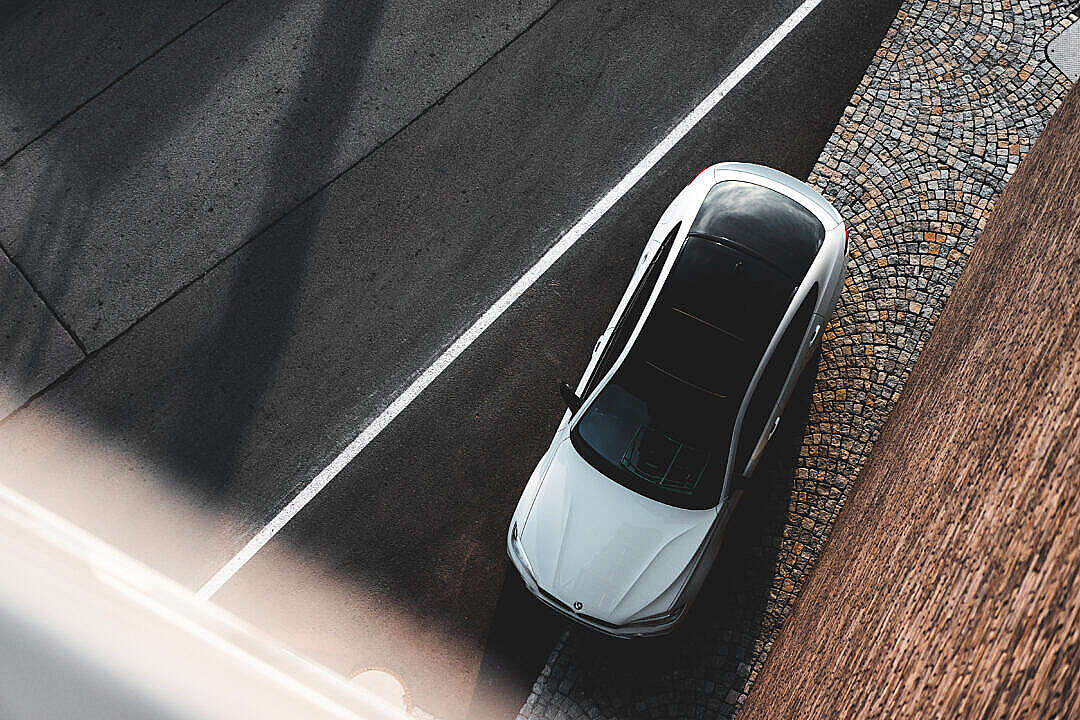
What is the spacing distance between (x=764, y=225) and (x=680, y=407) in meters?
1.48

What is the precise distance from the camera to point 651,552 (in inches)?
214

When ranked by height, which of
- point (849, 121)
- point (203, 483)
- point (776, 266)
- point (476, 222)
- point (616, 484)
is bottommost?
point (203, 483)

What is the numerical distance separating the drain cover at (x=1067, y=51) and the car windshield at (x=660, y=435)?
175 inches

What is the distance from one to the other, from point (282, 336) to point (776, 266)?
415 centimetres

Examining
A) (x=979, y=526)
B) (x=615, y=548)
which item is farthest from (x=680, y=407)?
(x=979, y=526)

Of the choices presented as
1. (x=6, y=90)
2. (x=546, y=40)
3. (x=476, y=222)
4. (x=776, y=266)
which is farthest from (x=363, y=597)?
(x=6, y=90)

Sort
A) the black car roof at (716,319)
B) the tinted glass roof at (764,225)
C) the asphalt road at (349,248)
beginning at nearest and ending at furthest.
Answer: the black car roof at (716,319) < the tinted glass roof at (764,225) < the asphalt road at (349,248)

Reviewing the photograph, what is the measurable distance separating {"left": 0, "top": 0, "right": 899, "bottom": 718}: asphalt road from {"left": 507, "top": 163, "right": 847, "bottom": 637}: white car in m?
0.78

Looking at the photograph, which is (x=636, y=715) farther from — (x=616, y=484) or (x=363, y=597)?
(x=363, y=597)

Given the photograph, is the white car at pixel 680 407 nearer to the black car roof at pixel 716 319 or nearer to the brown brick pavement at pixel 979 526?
the black car roof at pixel 716 319

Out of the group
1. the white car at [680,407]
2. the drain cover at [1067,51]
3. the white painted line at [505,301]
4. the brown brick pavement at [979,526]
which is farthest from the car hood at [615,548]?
the drain cover at [1067,51]

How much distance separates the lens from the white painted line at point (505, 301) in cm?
633

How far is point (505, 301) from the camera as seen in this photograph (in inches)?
261

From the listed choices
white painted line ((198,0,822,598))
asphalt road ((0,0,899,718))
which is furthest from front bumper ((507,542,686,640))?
white painted line ((198,0,822,598))
